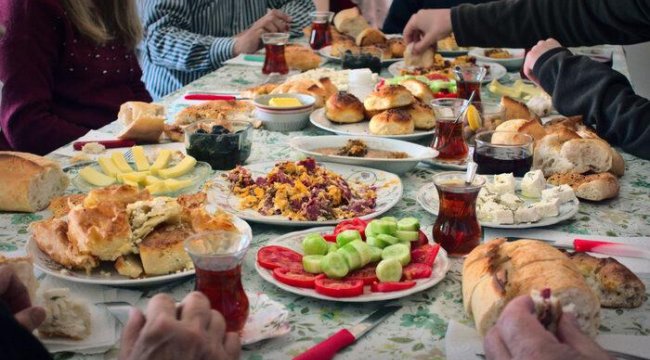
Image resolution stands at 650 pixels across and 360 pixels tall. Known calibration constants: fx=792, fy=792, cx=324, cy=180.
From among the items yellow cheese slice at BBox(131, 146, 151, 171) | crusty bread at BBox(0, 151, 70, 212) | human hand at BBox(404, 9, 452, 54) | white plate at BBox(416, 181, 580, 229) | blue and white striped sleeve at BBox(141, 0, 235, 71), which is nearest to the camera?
white plate at BBox(416, 181, 580, 229)

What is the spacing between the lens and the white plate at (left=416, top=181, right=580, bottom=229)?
161cm

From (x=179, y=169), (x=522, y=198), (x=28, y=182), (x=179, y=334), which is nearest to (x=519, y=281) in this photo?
(x=179, y=334)

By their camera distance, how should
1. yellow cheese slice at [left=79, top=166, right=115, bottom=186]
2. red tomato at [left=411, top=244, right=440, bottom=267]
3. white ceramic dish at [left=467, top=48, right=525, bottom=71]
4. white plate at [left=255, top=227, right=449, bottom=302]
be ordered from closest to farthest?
white plate at [left=255, top=227, right=449, bottom=302] → red tomato at [left=411, top=244, right=440, bottom=267] → yellow cheese slice at [left=79, top=166, right=115, bottom=186] → white ceramic dish at [left=467, top=48, right=525, bottom=71]

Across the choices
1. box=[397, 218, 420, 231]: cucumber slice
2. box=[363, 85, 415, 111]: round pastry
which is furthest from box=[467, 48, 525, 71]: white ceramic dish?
box=[397, 218, 420, 231]: cucumber slice

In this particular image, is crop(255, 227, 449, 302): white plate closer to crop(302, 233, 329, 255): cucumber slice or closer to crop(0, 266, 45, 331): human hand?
crop(302, 233, 329, 255): cucumber slice

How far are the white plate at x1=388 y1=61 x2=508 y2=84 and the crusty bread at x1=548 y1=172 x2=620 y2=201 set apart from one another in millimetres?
1264

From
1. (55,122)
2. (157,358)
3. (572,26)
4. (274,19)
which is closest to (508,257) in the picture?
(157,358)

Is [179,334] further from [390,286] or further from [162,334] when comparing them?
[390,286]

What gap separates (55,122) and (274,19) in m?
1.25

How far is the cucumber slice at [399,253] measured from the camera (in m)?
1.36

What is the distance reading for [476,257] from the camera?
4.30 ft

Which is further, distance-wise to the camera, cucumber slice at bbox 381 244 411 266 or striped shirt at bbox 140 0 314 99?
striped shirt at bbox 140 0 314 99

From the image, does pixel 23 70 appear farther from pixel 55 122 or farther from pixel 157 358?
pixel 157 358

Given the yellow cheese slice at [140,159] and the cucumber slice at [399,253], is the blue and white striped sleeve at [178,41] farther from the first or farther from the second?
the cucumber slice at [399,253]
